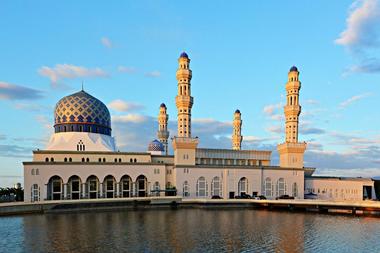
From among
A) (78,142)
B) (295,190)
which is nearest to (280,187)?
(295,190)

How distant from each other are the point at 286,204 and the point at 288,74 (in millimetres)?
31086

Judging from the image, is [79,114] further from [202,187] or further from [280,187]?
[280,187]

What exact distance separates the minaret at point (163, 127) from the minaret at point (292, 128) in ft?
123

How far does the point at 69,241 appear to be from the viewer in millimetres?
28984

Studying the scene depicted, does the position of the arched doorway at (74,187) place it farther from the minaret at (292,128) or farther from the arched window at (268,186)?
the minaret at (292,128)

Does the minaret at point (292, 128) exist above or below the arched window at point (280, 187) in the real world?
above

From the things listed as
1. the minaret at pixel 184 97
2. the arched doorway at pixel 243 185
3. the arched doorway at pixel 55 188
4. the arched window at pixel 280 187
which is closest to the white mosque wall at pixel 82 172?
the arched doorway at pixel 55 188

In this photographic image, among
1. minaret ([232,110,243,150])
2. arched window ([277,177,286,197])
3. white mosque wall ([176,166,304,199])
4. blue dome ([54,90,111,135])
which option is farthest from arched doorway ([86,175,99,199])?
Answer: minaret ([232,110,243,150])

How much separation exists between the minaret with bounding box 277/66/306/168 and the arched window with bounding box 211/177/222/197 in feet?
53.7

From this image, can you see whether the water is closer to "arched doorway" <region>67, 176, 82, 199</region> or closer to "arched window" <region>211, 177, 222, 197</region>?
"arched doorway" <region>67, 176, 82, 199</region>

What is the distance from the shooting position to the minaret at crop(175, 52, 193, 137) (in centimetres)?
6975

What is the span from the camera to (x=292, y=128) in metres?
75.6

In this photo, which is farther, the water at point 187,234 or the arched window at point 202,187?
the arched window at point 202,187

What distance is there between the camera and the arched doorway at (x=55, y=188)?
62.4 metres
